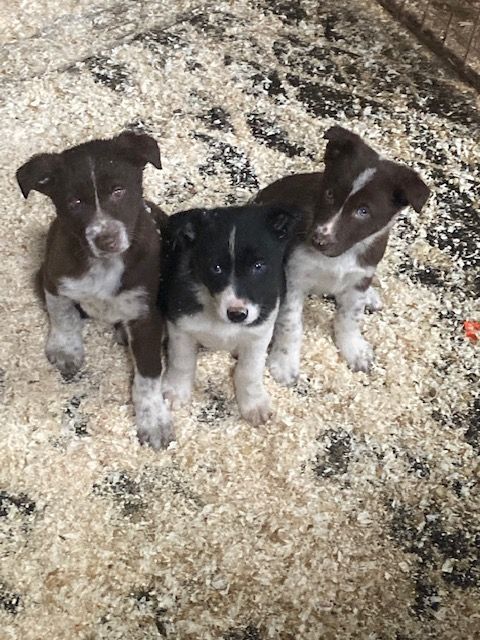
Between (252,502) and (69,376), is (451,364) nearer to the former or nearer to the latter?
(252,502)

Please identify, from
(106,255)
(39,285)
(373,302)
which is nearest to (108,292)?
(106,255)

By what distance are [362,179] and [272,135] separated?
2.12 m

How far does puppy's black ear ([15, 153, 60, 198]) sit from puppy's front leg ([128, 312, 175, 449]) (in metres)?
0.91

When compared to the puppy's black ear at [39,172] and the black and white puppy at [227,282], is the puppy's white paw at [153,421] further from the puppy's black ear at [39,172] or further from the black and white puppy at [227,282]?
the puppy's black ear at [39,172]

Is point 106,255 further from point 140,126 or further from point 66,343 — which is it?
point 140,126

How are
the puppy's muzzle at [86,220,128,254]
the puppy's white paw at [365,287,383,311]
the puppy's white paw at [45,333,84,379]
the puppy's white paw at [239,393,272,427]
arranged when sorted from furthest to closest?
the puppy's white paw at [365,287,383,311]
the puppy's white paw at [45,333,84,379]
the puppy's white paw at [239,393,272,427]
the puppy's muzzle at [86,220,128,254]

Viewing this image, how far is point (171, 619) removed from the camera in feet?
13.0

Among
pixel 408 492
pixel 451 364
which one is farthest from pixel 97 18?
pixel 408 492

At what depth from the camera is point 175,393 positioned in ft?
15.4

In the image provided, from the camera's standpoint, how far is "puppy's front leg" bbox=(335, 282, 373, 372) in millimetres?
4801

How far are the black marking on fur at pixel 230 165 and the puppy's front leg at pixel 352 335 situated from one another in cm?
126

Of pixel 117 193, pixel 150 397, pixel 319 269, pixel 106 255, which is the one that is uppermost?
pixel 117 193

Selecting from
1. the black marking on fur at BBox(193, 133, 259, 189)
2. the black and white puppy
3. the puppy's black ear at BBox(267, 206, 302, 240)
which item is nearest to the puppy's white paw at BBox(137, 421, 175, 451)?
the black and white puppy

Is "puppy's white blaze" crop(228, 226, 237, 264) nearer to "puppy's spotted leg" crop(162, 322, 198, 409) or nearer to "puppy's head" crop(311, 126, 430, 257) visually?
"puppy's head" crop(311, 126, 430, 257)
